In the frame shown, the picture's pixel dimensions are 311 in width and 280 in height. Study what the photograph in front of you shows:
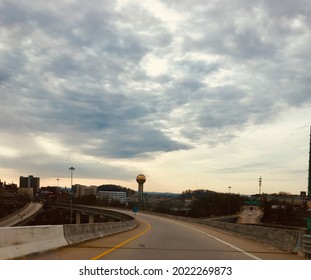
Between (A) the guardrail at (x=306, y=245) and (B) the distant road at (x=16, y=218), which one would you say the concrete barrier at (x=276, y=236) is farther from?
(B) the distant road at (x=16, y=218)

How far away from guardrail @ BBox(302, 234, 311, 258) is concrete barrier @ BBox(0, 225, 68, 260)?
8.36m

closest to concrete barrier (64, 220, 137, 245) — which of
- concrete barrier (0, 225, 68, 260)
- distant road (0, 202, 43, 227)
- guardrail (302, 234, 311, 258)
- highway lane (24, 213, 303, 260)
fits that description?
highway lane (24, 213, 303, 260)

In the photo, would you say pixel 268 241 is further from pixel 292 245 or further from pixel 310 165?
pixel 310 165

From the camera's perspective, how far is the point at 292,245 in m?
16.8

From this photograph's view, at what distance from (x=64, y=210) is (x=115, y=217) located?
56.2 metres

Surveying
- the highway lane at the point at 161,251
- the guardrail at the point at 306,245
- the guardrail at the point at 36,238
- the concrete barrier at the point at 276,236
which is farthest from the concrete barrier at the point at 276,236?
the guardrail at the point at 36,238

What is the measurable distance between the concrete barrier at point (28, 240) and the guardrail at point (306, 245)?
8362 millimetres

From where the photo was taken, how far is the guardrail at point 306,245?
1461cm

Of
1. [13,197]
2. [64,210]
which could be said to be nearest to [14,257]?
[64,210]

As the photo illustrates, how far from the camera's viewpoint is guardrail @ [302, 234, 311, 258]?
14609 mm

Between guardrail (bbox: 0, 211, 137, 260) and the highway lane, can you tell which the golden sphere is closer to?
the highway lane

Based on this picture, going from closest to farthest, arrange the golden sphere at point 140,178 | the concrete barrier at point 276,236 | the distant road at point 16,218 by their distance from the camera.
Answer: the concrete barrier at point 276,236 < the distant road at point 16,218 < the golden sphere at point 140,178

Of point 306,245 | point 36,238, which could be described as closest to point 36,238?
point 36,238
